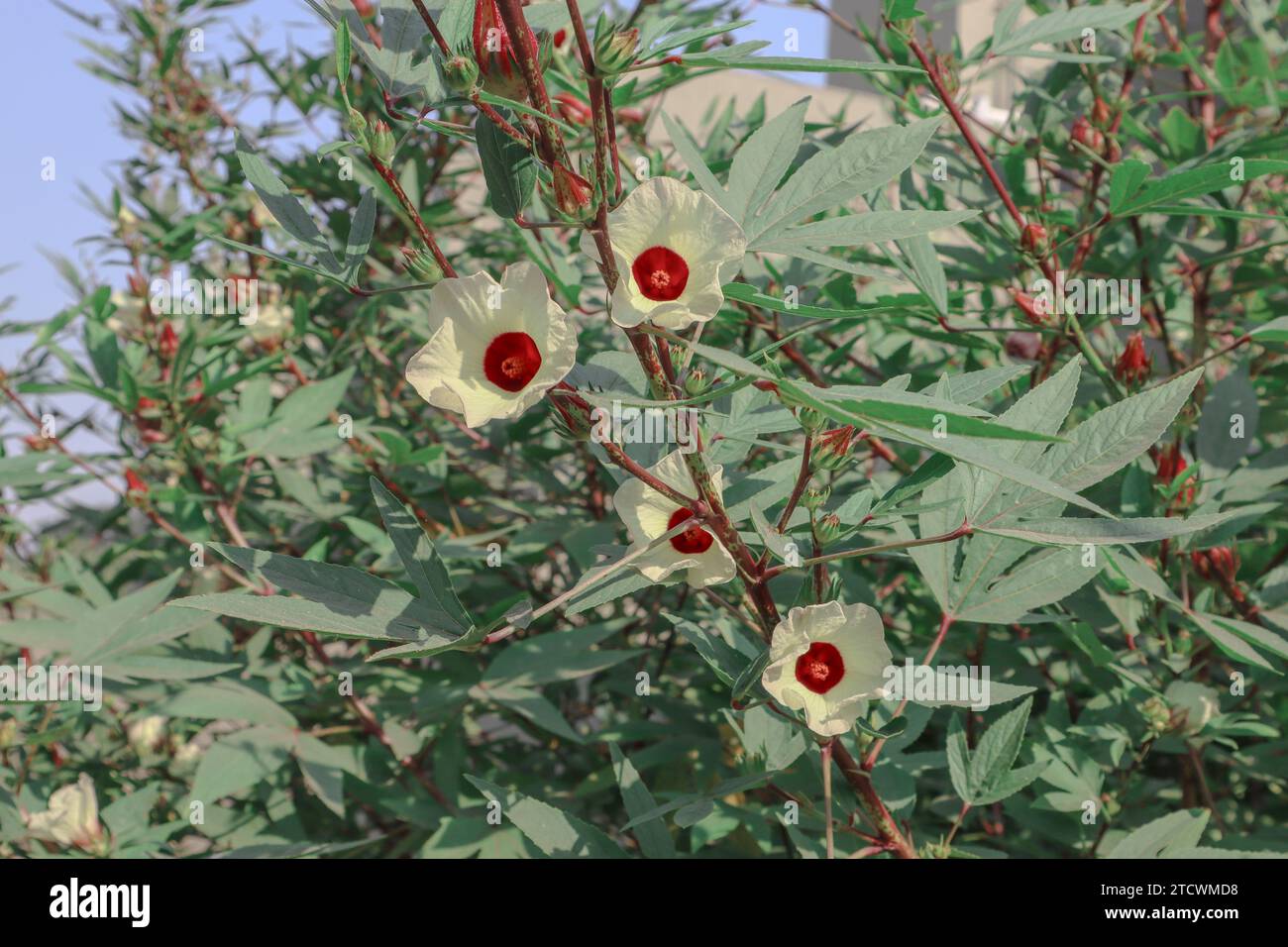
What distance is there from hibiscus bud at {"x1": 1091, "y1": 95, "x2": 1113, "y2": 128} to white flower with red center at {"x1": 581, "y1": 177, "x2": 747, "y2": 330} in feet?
2.51

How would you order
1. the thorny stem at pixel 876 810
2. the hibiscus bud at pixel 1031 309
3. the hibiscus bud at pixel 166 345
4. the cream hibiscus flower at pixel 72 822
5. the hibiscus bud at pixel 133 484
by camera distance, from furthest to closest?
the hibiscus bud at pixel 166 345 < the hibiscus bud at pixel 133 484 < the cream hibiscus flower at pixel 72 822 < the hibiscus bud at pixel 1031 309 < the thorny stem at pixel 876 810

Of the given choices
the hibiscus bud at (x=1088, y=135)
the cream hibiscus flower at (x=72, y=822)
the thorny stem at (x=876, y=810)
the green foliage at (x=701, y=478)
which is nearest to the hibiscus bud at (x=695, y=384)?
the green foliage at (x=701, y=478)

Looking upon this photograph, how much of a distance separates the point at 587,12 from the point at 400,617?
52 centimetres

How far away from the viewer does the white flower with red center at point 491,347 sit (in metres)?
0.46

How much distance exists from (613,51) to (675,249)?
3.7 inches

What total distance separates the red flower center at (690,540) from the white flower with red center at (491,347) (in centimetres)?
13

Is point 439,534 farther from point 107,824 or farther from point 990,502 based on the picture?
point 990,502

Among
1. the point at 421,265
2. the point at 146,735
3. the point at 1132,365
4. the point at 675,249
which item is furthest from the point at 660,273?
the point at 146,735

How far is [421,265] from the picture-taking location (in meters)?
0.50

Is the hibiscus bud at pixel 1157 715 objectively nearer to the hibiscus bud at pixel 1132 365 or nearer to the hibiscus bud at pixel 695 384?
the hibiscus bud at pixel 1132 365

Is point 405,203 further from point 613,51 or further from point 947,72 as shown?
point 947,72

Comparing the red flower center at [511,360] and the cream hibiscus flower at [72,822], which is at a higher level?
the red flower center at [511,360]
